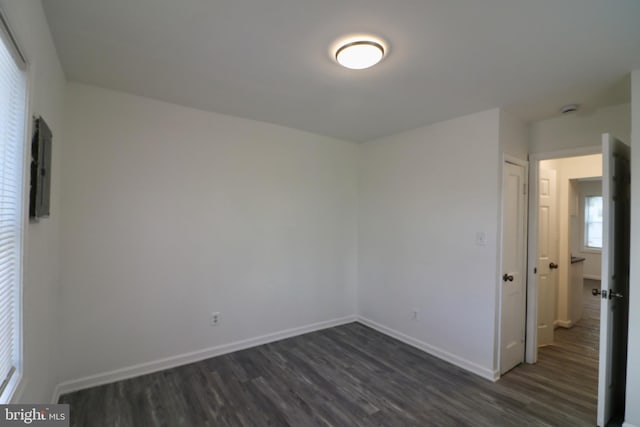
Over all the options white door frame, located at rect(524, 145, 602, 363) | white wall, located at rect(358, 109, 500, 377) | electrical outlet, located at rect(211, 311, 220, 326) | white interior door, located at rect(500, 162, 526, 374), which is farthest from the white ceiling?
electrical outlet, located at rect(211, 311, 220, 326)

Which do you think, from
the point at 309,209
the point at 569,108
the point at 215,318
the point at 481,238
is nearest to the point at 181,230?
the point at 215,318

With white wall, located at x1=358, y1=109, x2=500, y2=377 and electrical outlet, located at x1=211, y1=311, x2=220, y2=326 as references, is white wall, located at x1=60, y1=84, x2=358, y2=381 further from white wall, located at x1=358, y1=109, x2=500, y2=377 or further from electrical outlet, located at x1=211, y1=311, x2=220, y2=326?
white wall, located at x1=358, y1=109, x2=500, y2=377

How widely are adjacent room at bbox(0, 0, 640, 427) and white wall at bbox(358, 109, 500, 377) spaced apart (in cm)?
3

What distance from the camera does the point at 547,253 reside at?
3.71 m

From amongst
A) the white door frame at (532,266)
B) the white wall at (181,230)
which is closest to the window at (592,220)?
the white door frame at (532,266)

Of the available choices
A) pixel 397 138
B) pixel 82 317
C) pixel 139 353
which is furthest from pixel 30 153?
pixel 397 138

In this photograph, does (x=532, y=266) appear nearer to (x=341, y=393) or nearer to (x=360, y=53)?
(x=341, y=393)

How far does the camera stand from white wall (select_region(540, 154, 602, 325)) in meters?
4.01

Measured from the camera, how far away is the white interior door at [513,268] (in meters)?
2.95

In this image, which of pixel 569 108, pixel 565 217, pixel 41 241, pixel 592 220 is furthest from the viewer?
pixel 592 220

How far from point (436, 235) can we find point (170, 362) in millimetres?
3063

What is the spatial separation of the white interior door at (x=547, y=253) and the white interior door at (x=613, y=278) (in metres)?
1.03

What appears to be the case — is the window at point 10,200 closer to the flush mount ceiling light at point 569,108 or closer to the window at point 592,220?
the flush mount ceiling light at point 569,108

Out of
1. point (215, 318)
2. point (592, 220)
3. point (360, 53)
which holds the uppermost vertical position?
point (360, 53)
